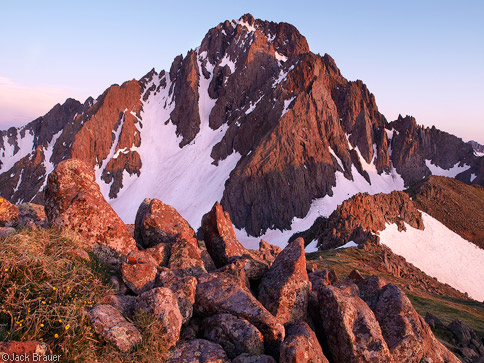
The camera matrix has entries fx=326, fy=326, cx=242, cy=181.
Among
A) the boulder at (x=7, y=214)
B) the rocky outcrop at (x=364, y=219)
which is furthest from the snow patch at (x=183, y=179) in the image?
the boulder at (x=7, y=214)

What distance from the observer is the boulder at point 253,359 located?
29.0ft

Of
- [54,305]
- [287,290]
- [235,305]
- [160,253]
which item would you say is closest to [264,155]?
[160,253]

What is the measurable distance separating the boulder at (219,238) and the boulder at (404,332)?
689 cm

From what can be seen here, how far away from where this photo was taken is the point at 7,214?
16.7 meters

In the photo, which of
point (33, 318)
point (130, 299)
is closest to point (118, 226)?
point (130, 299)

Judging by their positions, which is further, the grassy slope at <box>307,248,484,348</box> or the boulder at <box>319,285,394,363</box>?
the grassy slope at <box>307,248,484,348</box>

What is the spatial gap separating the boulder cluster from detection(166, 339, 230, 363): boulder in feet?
0.09

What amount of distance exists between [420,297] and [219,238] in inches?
1523

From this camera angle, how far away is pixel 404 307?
12.4 meters

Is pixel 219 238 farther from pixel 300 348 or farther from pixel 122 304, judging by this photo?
pixel 300 348

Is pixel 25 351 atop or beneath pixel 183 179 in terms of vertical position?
beneath

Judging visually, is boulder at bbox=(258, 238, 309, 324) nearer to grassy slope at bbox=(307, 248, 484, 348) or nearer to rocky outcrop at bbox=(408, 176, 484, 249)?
grassy slope at bbox=(307, 248, 484, 348)

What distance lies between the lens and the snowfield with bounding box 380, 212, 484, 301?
7534cm

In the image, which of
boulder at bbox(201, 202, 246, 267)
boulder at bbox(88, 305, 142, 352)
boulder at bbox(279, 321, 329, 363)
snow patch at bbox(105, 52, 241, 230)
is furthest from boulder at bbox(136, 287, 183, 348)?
snow patch at bbox(105, 52, 241, 230)
